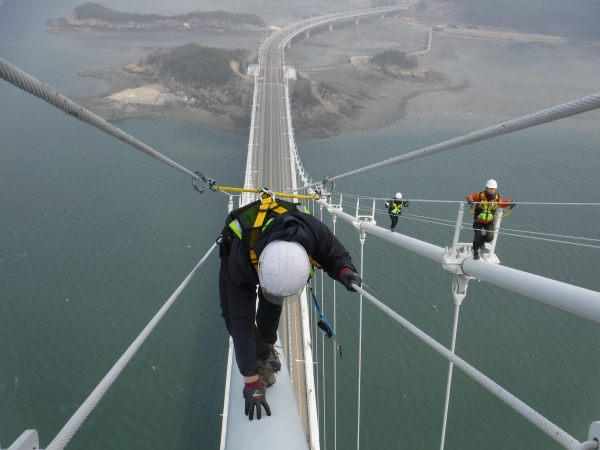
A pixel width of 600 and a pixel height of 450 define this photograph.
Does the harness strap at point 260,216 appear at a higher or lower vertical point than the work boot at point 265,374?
higher

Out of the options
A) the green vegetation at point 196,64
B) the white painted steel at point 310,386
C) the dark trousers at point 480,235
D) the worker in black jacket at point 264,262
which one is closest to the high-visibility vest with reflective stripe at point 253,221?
the worker in black jacket at point 264,262

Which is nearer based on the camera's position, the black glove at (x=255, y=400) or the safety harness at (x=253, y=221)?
the safety harness at (x=253, y=221)

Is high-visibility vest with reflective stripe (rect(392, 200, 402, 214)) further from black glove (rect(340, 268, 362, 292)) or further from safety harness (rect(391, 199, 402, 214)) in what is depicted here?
black glove (rect(340, 268, 362, 292))

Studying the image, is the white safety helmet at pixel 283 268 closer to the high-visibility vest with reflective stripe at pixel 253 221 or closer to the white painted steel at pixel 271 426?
the high-visibility vest with reflective stripe at pixel 253 221

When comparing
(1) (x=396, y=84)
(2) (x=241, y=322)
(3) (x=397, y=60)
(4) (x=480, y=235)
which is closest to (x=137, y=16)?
(3) (x=397, y=60)

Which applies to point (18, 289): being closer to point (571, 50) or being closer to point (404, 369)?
point (404, 369)

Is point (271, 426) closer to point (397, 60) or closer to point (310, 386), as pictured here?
point (310, 386)
